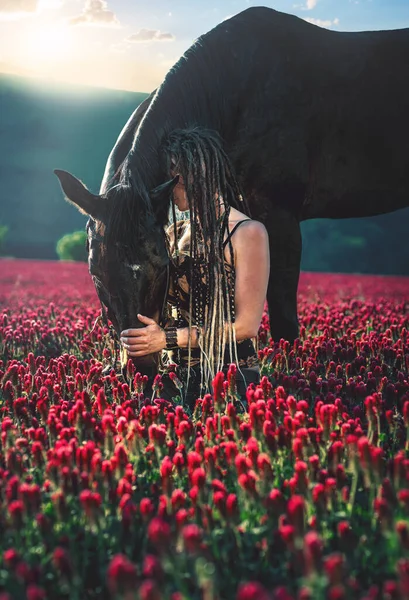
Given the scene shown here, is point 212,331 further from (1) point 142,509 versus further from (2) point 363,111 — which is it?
(2) point 363,111

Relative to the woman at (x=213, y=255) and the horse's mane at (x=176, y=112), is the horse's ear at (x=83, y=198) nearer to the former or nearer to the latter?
the horse's mane at (x=176, y=112)

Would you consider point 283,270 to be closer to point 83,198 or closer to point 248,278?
point 248,278

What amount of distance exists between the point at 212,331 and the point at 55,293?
11.8 m

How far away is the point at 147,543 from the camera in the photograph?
9.52 feet

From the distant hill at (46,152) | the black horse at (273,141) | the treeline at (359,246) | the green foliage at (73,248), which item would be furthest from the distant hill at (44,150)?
the black horse at (273,141)

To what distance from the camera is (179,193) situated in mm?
4840

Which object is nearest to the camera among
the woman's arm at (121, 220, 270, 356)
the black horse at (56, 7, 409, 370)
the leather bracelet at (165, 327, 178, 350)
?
the black horse at (56, 7, 409, 370)

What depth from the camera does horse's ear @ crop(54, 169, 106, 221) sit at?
4.45 meters

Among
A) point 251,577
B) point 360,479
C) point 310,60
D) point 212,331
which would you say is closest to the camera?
point 251,577

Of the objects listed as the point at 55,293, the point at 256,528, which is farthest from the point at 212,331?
the point at 55,293

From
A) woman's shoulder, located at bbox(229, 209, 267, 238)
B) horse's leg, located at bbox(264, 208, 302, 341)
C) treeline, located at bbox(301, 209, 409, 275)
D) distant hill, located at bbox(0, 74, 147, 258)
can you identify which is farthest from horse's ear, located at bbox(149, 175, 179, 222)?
distant hill, located at bbox(0, 74, 147, 258)

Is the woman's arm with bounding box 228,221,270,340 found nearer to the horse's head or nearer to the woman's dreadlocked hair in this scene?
the woman's dreadlocked hair

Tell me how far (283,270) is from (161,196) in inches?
104

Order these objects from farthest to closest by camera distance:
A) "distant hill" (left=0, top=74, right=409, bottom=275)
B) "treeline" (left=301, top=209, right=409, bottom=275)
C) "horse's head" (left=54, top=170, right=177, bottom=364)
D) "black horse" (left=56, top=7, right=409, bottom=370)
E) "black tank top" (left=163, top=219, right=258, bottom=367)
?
"distant hill" (left=0, top=74, right=409, bottom=275) → "treeline" (left=301, top=209, right=409, bottom=275) → "black tank top" (left=163, top=219, right=258, bottom=367) → "black horse" (left=56, top=7, right=409, bottom=370) → "horse's head" (left=54, top=170, right=177, bottom=364)
